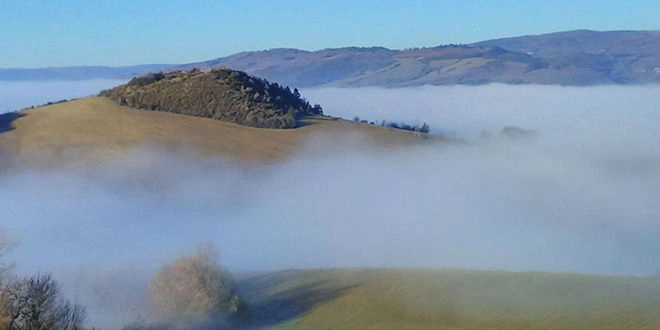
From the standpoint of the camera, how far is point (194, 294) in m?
37.6

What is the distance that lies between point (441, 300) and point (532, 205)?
36.5m

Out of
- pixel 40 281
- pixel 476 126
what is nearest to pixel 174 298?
pixel 40 281

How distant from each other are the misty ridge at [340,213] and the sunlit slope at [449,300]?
4.73 metres

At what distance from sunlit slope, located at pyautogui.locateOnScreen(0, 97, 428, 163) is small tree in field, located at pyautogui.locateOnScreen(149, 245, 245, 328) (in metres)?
48.1

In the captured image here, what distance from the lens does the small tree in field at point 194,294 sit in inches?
1451

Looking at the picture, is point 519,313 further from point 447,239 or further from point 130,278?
point 447,239

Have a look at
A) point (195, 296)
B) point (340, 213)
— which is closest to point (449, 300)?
point (195, 296)

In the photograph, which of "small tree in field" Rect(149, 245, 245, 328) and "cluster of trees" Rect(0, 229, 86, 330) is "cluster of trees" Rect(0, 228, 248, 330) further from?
"cluster of trees" Rect(0, 229, 86, 330)

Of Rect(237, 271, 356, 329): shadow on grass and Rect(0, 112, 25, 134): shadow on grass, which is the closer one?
Rect(237, 271, 356, 329): shadow on grass

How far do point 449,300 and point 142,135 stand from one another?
57.8 meters

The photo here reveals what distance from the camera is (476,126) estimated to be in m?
158

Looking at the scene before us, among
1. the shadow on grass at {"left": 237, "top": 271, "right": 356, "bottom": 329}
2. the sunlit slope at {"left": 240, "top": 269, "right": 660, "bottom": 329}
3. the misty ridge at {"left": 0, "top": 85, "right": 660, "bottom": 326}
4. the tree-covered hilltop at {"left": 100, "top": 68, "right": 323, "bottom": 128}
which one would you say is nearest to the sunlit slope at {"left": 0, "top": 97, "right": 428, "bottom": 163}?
the tree-covered hilltop at {"left": 100, "top": 68, "right": 323, "bottom": 128}

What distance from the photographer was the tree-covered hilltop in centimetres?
10012

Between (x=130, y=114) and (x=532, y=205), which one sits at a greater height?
(x=130, y=114)
